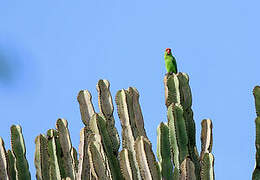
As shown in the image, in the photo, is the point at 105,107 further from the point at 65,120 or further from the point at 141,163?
the point at 141,163

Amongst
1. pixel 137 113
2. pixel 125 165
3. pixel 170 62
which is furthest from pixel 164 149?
pixel 170 62

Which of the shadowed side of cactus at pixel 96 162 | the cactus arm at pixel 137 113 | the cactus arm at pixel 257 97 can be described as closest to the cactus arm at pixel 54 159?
the shadowed side of cactus at pixel 96 162

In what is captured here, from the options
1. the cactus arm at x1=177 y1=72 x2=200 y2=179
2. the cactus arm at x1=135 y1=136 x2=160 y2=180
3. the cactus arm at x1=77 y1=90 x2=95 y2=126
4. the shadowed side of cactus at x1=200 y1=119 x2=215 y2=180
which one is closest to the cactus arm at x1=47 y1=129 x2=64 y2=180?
the cactus arm at x1=77 y1=90 x2=95 y2=126

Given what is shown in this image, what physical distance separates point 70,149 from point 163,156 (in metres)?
1.10

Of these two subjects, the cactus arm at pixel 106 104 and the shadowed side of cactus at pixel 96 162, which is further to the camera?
the cactus arm at pixel 106 104

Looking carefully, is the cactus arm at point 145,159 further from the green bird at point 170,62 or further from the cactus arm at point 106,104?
the green bird at point 170,62

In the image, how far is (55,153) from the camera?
26.2ft

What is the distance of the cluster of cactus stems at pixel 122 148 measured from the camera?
7.26 m

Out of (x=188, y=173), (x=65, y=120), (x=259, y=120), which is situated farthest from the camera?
(x=65, y=120)

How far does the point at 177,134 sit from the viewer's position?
301 inches

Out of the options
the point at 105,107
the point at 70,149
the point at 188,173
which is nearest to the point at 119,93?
the point at 105,107

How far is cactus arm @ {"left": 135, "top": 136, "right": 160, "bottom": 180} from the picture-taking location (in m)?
7.21

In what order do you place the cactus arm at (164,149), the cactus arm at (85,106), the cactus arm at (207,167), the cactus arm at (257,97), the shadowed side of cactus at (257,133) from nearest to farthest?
the cactus arm at (207,167), the cactus arm at (164,149), the shadowed side of cactus at (257,133), the cactus arm at (257,97), the cactus arm at (85,106)

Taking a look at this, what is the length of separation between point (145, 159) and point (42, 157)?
1331 mm
